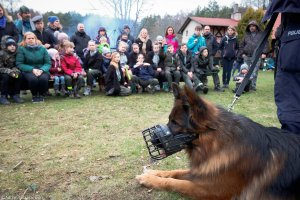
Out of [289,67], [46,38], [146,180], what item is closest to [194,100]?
[289,67]

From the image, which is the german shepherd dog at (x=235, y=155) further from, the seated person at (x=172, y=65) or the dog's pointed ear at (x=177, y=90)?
the seated person at (x=172, y=65)

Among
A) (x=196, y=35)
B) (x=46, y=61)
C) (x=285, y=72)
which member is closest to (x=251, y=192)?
(x=285, y=72)

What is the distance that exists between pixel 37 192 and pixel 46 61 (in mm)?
5686

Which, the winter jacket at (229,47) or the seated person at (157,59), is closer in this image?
the seated person at (157,59)

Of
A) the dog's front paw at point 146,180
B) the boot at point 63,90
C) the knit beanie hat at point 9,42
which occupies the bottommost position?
the dog's front paw at point 146,180

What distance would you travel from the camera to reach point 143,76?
9.62 meters

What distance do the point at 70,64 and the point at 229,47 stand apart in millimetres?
6440

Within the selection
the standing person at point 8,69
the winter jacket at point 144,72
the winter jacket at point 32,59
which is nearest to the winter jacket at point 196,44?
the winter jacket at point 144,72

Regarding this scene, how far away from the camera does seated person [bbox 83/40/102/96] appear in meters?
9.14

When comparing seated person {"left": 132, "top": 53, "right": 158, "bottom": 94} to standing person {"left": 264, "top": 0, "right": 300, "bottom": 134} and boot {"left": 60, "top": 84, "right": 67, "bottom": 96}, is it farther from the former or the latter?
standing person {"left": 264, "top": 0, "right": 300, "bottom": 134}

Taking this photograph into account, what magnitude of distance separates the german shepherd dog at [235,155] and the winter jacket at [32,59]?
20.9ft

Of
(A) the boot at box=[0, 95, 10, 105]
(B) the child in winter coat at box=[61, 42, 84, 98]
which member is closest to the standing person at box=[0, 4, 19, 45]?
(B) the child in winter coat at box=[61, 42, 84, 98]

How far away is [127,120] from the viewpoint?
601 centimetres

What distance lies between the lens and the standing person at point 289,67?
2.55 metres
